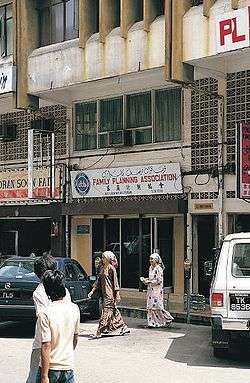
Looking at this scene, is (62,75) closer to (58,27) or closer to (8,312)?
(58,27)

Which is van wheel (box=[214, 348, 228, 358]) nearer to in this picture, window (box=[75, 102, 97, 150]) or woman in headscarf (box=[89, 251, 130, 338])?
woman in headscarf (box=[89, 251, 130, 338])

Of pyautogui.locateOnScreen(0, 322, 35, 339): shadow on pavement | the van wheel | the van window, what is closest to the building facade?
pyautogui.locateOnScreen(0, 322, 35, 339): shadow on pavement

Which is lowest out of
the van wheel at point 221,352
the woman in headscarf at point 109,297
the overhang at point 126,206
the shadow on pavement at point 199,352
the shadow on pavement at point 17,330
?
the shadow on pavement at point 17,330

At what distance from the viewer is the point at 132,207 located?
18844mm

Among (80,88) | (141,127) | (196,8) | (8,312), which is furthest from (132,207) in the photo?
(8,312)

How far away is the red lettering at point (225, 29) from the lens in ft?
49.4

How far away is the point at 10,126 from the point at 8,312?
35.9ft

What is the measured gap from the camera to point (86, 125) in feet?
68.8

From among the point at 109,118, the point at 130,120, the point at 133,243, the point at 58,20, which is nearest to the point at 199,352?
the point at 133,243

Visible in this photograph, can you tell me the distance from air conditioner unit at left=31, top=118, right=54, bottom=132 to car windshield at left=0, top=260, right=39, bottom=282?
777 cm

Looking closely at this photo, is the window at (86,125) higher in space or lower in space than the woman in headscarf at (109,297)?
higher

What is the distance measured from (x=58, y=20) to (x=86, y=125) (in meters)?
3.18

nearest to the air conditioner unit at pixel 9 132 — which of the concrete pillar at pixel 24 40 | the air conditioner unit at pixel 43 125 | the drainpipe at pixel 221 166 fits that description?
the air conditioner unit at pixel 43 125

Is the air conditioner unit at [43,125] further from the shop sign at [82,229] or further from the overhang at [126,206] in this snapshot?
the shop sign at [82,229]
